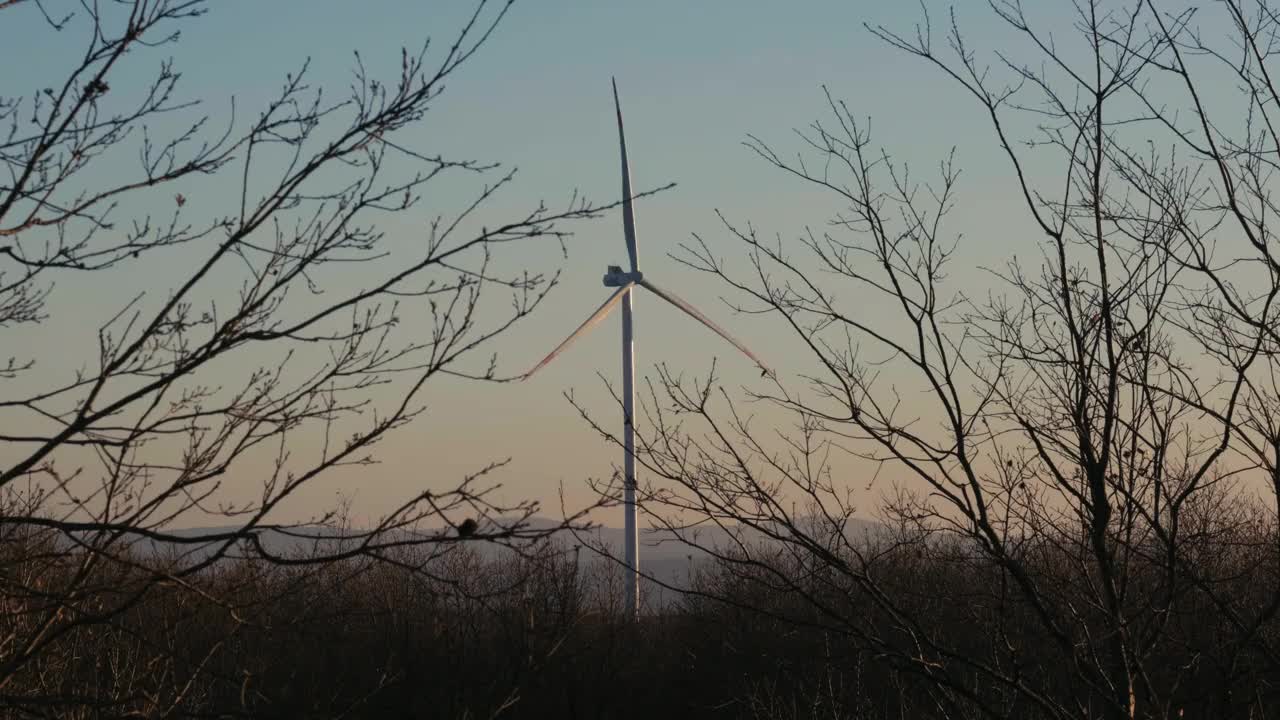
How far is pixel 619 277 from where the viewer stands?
37.1 m

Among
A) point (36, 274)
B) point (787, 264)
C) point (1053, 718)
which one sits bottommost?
point (1053, 718)

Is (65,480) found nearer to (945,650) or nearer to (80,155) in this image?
(80,155)

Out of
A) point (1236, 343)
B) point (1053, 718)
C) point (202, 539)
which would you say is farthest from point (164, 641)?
point (1236, 343)

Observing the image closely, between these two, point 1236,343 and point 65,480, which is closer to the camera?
point 65,480

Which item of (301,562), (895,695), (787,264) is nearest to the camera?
(301,562)

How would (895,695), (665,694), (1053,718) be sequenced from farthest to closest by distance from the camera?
(665,694), (895,695), (1053,718)

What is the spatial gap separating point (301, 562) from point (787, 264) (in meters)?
4.16

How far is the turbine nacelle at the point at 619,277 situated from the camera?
3544cm

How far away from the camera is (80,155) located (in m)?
5.87

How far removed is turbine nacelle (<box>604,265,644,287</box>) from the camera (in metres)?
35.4

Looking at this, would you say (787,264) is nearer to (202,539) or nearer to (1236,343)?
(1236,343)

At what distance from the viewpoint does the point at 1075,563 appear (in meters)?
7.85

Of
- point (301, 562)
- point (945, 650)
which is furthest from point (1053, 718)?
point (301, 562)

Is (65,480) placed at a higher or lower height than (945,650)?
higher
